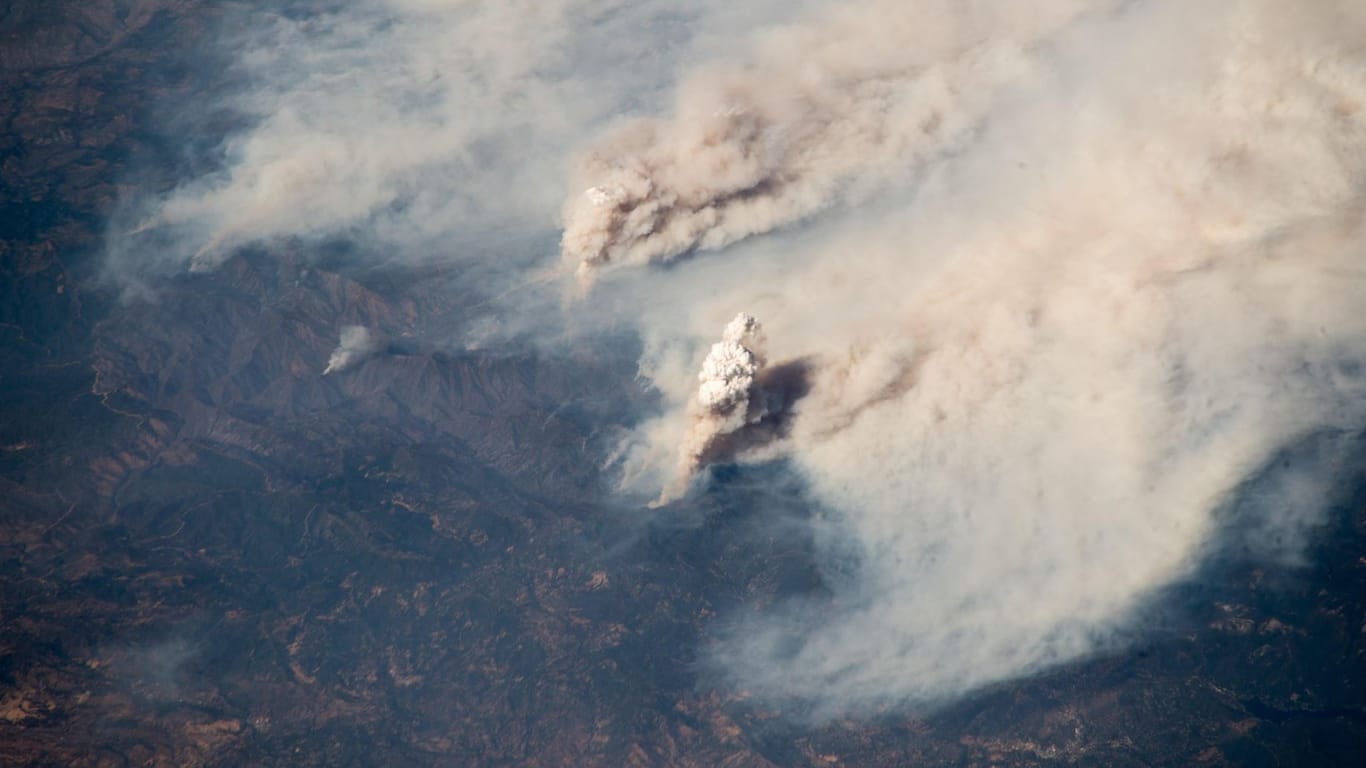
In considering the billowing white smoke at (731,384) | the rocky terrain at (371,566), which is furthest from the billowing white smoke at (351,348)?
the billowing white smoke at (731,384)

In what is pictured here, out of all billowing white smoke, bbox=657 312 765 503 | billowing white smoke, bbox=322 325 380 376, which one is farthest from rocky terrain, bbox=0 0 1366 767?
billowing white smoke, bbox=657 312 765 503

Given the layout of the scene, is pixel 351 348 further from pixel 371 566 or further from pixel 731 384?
pixel 731 384

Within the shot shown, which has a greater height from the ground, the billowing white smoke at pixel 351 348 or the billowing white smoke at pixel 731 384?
the billowing white smoke at pixel 731 384

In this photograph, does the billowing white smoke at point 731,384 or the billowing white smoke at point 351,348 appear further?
the billowing white smoke at point 351,348

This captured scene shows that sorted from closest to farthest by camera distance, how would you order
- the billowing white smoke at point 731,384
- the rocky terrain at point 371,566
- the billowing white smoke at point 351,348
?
1. the billowing white smoke at point 731,384
2. the rocky terrain at point 371,566
3. the billowing white smoke at point 351,348

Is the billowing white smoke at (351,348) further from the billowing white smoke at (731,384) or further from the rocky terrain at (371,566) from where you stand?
the billowing white smoke at (731,384)

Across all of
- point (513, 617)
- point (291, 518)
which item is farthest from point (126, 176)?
point (513, 617)

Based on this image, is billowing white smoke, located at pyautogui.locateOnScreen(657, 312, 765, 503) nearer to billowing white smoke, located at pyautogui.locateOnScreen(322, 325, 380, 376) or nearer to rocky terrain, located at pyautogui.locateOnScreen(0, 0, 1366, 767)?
rocky terrain, located at pyautogui.locateOnScreen(0, 0, 1366, 767)
